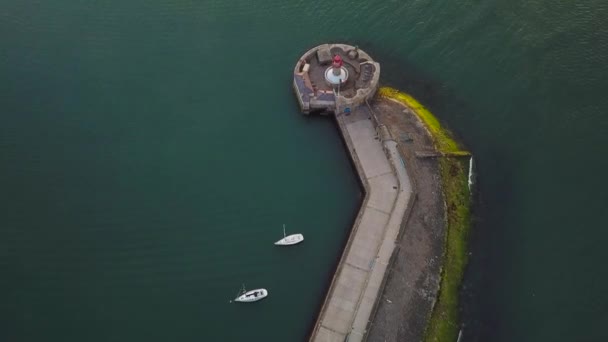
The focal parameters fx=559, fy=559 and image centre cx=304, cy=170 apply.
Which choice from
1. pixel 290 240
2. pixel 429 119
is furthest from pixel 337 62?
pixel 290 240

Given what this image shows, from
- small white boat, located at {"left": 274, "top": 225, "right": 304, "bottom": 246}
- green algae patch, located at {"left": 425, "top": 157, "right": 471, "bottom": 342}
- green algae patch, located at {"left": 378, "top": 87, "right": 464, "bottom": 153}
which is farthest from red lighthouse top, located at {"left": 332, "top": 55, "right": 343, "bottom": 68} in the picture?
small white boat, located at {"left": 274, "top": 225, "right": 304, "bottom": 246}

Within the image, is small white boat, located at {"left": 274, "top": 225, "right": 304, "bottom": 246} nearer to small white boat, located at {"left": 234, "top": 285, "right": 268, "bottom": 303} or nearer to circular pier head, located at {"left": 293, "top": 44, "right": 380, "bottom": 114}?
small white boat, located at {"left": 234, "top": 285, "right": 268, "bottom": 303}

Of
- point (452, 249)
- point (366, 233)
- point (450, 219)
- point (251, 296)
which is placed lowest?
point (251, 296)

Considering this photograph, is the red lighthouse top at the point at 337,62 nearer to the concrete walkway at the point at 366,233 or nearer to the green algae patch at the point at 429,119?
the concrete walkway at the point at 366,233

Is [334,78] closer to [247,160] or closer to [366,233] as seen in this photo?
[247,160]

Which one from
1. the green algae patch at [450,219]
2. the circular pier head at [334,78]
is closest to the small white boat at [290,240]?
the green algae patch at [450,219]

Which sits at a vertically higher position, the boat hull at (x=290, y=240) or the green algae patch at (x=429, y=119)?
the green algae patch at (x=429, y=119)
